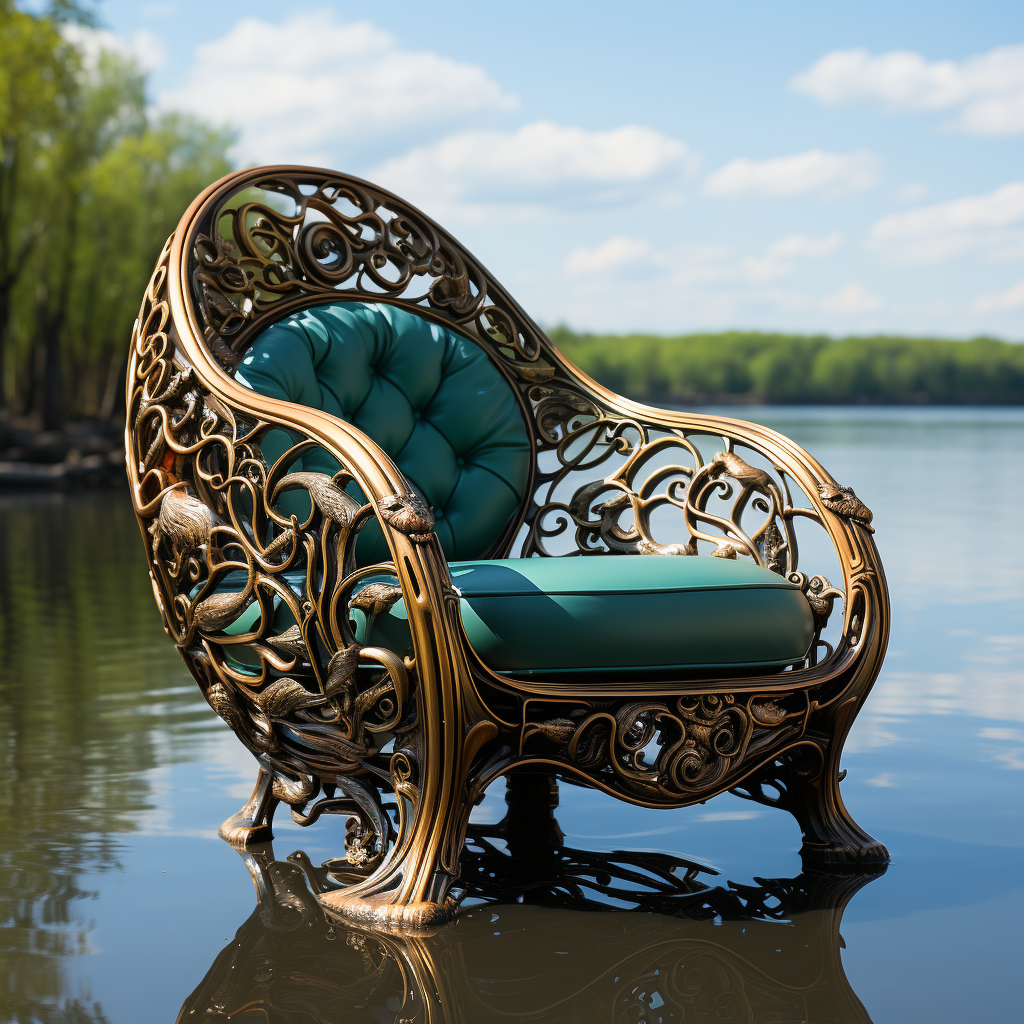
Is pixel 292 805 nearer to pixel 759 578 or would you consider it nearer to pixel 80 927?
pixel 80 927

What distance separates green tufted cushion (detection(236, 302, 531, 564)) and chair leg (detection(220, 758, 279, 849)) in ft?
1.45

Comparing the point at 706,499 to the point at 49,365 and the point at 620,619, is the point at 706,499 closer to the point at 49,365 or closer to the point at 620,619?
the point at 620,619

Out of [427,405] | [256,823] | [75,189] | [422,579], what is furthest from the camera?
[75,189]

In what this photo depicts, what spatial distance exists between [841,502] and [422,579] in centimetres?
74

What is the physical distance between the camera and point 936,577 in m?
5.15

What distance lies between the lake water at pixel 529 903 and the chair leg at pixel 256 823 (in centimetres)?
3

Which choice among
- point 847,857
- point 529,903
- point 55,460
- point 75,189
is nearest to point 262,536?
point 529,903

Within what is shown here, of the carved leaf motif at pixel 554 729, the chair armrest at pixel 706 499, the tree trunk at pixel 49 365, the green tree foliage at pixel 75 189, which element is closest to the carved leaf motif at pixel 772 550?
the chair armrest at pixel 706 499

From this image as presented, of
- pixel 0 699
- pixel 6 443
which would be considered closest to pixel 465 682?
pixel 0 699

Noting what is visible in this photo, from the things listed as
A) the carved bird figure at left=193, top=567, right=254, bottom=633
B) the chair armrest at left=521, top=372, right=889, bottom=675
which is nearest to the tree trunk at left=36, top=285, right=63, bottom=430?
the chair armrest at left=521, top=372, right=889, bottom=675

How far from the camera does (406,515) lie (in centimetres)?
148

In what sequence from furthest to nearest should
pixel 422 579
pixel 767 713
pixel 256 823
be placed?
pixel 256 823, pixel 767 713, pixel 422 579

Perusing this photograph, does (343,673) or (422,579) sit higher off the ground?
(422,579)

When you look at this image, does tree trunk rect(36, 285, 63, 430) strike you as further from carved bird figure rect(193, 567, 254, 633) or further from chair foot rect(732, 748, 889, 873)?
chair foot rect(732, 748, 889, 873)
